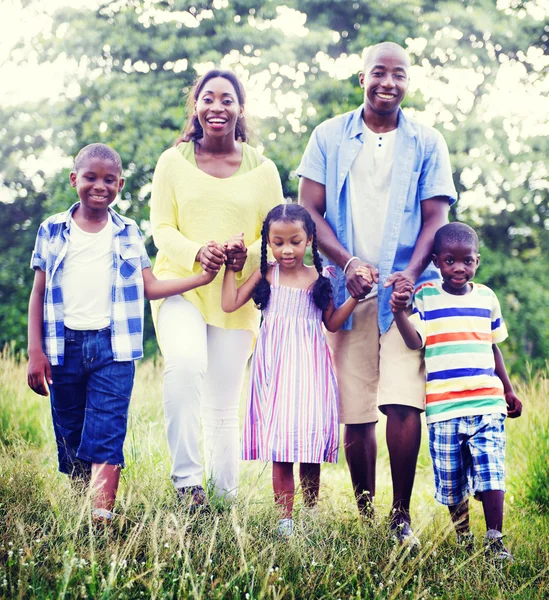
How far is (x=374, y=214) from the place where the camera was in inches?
150

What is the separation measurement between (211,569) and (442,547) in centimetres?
115

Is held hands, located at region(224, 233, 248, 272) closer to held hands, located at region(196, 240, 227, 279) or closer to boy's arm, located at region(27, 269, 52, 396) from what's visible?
held hands, located at region(196, 240, 227, 279)

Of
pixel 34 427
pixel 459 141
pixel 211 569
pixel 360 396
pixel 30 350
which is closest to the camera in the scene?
pixel 211 569

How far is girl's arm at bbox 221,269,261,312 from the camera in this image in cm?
368

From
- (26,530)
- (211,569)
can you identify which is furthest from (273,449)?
(26,530)

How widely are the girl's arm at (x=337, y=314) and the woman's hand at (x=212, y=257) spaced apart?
2.01ft

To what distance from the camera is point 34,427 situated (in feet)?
17.8

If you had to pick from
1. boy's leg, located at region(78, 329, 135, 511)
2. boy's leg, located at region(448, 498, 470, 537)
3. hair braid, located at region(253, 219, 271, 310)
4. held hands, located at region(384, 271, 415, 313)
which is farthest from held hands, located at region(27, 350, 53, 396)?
boy's leg, located at region(448, 498, 470, 537)

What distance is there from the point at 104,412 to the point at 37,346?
0.44m

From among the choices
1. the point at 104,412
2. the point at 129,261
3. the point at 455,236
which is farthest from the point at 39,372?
the point at 455,236

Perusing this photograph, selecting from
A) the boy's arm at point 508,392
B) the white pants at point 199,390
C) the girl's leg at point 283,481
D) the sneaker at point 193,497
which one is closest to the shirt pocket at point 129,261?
the white pants at point 199,390

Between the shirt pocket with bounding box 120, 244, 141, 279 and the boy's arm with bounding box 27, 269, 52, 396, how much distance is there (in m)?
0.38

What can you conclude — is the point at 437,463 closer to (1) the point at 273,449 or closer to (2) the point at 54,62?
(1) the point at 273,449

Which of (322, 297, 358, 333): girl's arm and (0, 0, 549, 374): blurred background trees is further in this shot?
(0, 0, 549, 374): blurred background trees
